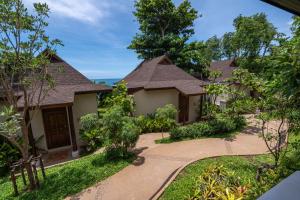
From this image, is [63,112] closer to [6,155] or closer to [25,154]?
[6,155]

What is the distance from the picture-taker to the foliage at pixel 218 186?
17.6 ft

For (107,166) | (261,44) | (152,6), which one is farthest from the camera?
(261,44)

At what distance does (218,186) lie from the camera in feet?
18.9

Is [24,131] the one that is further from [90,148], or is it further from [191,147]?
[191,147]

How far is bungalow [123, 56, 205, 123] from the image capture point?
47.4 ft

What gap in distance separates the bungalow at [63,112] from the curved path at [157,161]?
4.04m

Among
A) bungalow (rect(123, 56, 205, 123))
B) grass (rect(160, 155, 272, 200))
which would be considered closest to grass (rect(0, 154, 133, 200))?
grass (rect(160, 155, 272, 200))

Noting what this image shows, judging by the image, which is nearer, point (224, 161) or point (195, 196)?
point (195, 196)

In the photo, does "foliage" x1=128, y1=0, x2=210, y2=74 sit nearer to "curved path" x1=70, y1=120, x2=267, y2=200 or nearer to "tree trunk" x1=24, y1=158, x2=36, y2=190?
"curved path" x1=70, y1=120, x2=267, y2=200

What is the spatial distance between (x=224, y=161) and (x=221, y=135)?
3.86 meters

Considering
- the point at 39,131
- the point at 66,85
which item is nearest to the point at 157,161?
the point at 39,131

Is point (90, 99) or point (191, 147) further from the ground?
point (90, 99)

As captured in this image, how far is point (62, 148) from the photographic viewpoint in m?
11.5

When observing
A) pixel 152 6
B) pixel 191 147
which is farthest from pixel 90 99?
pixel 152 6
